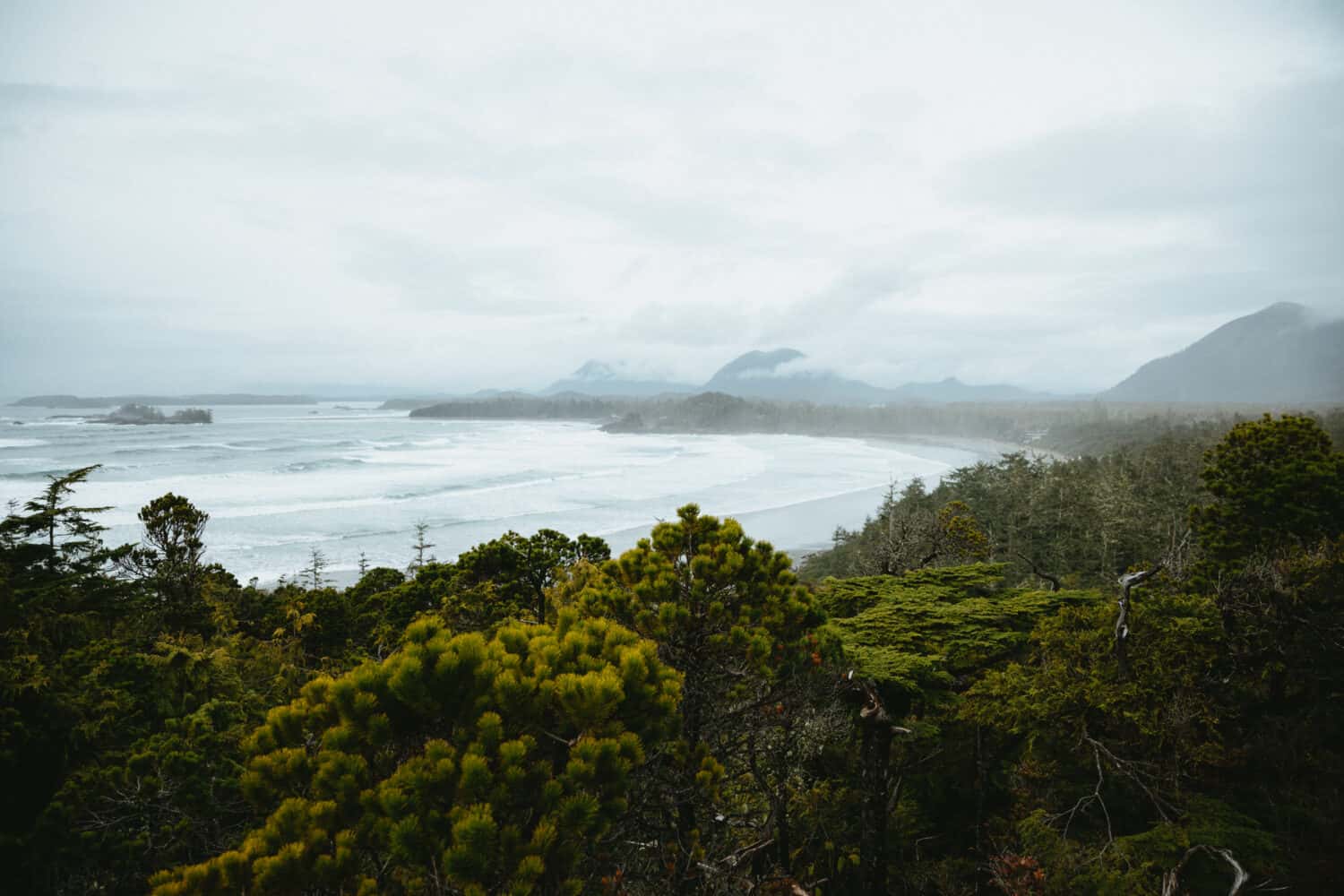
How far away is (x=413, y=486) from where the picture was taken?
1761 inches

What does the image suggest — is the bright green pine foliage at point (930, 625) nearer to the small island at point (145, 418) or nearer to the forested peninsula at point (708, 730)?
the forested peninsula at point (708, 730)

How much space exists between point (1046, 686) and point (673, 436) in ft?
332

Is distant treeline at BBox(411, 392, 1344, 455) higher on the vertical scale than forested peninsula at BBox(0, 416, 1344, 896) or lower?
higher

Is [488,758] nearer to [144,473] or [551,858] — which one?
[551,858]

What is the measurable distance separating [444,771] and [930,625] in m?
8.50

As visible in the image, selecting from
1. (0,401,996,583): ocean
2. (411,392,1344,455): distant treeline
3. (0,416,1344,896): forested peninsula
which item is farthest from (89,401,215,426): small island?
(0,416,1344,896): forested peninsula

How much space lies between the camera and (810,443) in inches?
3853

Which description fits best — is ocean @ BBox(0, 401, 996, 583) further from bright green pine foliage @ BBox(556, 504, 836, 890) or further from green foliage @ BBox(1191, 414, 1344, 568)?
green foliage @ BBox(1191, 414, 1344, 568)

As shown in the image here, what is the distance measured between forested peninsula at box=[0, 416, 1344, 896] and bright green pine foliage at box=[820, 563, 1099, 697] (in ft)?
0.22

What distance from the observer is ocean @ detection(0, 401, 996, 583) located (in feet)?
101

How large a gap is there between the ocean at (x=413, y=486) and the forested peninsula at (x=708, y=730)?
9.50 meters

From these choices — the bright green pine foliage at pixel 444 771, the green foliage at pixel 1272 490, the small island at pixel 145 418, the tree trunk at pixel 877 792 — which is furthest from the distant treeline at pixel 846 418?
the bright green pine foliage at pixel 444 771

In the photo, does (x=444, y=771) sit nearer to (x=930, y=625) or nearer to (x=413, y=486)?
(x=930, y=625)

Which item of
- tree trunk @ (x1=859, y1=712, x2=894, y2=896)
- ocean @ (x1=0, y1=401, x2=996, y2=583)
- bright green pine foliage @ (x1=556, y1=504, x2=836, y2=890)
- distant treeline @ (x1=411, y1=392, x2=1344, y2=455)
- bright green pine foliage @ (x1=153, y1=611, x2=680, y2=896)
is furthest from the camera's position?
distant treeline @ (x1=411, y1=392, x2=1344, y2=455)
